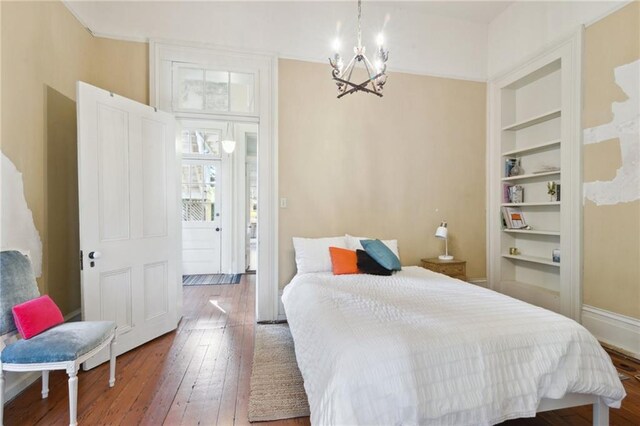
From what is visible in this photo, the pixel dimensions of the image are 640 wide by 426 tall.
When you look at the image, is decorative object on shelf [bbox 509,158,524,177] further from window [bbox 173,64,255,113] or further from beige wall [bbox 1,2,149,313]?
beige wall [bbox 1,2,149,313]

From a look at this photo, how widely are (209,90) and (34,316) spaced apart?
7.92 ft

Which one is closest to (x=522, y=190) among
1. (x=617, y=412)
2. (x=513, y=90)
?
(x=513, y=90)

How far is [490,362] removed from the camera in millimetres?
1392

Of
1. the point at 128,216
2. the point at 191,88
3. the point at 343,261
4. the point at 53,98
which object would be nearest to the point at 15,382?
the point at 128,216

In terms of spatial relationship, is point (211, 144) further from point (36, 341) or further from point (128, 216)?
point (36, 341)

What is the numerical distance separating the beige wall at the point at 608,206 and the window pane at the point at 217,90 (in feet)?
11.4

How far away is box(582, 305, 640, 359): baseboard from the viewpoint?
2416mm

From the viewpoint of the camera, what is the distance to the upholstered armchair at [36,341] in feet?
5.17

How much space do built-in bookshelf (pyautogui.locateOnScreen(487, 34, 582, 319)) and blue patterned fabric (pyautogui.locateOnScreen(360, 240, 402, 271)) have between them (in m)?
1.71

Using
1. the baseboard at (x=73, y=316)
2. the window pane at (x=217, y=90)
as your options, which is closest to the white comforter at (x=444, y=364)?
the baseboard at (x=73, y=316)

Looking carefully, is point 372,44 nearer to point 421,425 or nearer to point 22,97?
point 22,97

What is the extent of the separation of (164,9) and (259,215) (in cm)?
226

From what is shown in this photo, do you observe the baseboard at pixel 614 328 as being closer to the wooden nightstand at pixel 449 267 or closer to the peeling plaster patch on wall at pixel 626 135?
the peeling plaster patch on wall at pixel 626 135

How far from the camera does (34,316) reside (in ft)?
5.70
